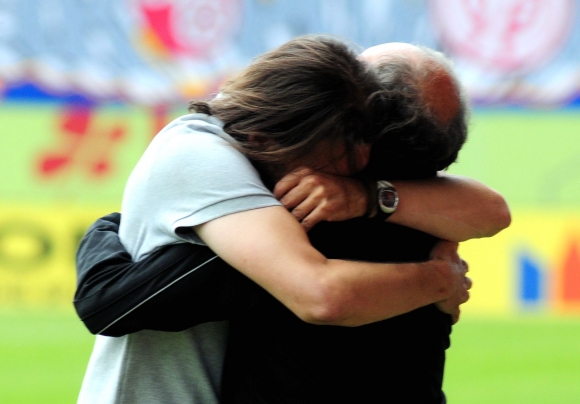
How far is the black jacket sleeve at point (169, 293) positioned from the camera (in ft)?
5.55

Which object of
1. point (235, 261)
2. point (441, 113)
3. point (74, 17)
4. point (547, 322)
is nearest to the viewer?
point (235, 261)

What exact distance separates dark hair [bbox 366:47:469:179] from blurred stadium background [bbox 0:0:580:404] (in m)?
7.78

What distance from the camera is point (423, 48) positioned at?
1.99 m

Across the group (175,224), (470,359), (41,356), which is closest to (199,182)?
(175,224)

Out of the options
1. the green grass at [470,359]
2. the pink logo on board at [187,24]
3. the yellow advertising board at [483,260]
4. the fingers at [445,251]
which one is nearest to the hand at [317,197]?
the fingers at [445,251]

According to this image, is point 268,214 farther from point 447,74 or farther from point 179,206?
point 447,74

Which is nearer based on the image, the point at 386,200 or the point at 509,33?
the point at 386,200

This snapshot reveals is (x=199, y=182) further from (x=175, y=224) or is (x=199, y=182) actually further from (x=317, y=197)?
(x=317, y=197)

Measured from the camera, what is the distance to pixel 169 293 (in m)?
1.69

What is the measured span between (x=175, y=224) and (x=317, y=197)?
271mm

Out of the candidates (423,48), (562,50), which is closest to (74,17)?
(562,50)

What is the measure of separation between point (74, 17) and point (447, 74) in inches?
437

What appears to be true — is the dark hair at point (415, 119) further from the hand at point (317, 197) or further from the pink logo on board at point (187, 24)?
the pink logo on board at point (187, 24)

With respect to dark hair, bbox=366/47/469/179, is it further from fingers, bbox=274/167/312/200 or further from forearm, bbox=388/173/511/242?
fingers, bbox=274/167/312/200
